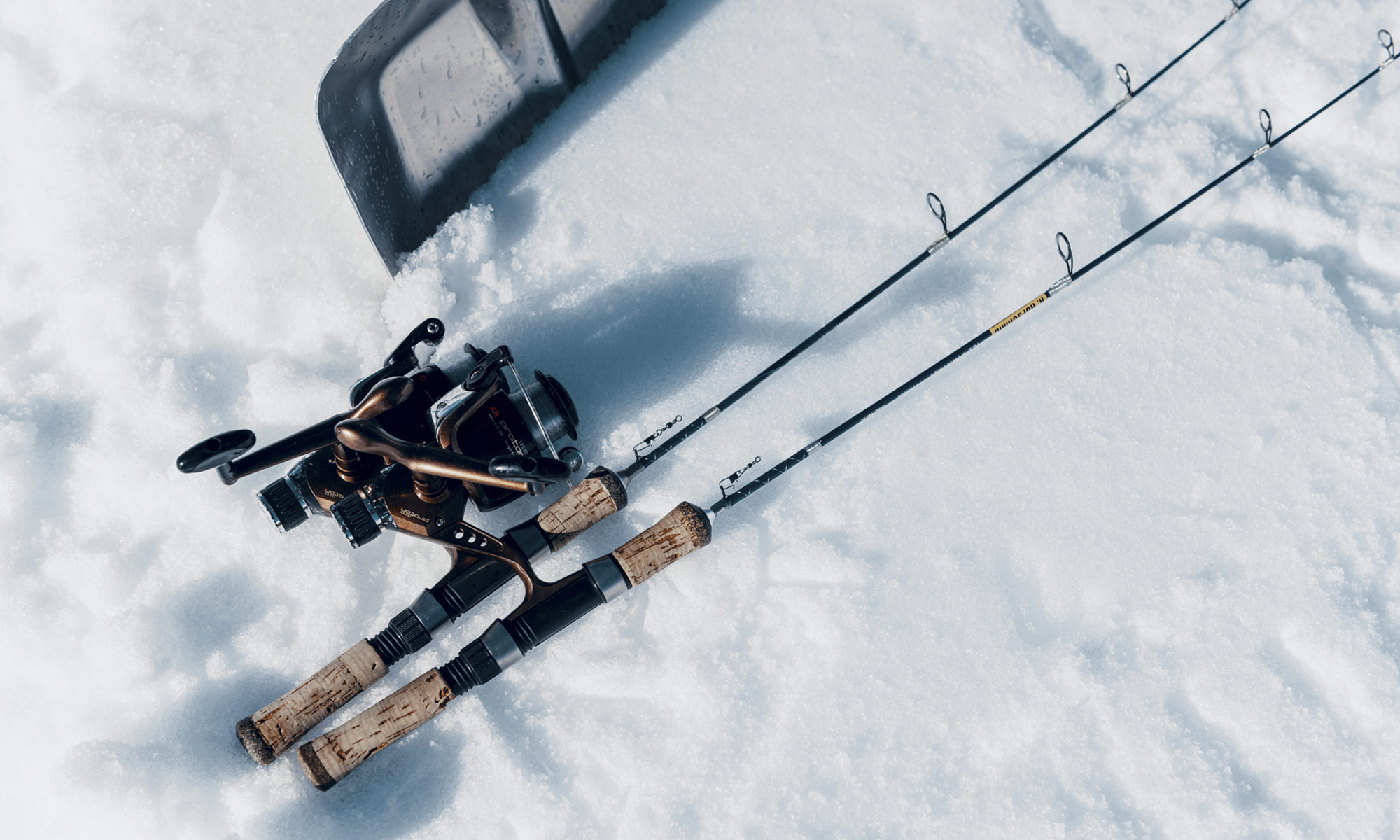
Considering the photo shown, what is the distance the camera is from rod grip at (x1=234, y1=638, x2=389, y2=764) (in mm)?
1712

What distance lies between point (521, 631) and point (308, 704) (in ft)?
1.43

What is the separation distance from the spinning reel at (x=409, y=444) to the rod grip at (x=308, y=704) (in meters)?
0.24

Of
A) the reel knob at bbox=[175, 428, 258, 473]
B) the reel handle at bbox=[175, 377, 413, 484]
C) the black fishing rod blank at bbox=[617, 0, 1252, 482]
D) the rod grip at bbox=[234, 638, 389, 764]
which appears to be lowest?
the rod grip at bbox=[234, 638, 389, 764]

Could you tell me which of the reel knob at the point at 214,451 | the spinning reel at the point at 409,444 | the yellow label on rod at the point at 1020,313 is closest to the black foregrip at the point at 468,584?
the spinning reel at the point at 409,444

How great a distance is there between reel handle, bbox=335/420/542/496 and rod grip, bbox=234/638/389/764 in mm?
427

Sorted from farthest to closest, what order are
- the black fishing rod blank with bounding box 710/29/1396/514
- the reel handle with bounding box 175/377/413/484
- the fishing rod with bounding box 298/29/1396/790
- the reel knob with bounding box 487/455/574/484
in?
the black fishing rod blank with bounding box 710/29/1396/514 → the fishing rod with bounding box 298/29/1396/790 → the reel handle with bounding box 175/377/413/484 → the reel knob with bounding box 487/455/574/484

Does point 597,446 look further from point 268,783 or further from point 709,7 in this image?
point 709,7

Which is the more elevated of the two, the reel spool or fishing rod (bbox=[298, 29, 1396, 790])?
the reel spool

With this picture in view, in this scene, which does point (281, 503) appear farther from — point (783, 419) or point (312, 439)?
point (783, 419)

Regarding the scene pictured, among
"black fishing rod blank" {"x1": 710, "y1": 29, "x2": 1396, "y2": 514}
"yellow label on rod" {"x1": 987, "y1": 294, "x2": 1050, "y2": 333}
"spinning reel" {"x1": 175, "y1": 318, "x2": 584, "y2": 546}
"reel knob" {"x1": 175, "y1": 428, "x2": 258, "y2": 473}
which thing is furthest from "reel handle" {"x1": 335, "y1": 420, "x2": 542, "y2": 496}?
"yellow label on rod" {"x1": 987, "y1": 294, "x2": 1050, "y2": 333}

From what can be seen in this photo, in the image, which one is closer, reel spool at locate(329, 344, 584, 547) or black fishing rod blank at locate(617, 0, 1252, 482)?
reel spool at locate(329, 344, 584, 547)

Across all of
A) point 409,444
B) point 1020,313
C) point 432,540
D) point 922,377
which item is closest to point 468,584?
point 432,540

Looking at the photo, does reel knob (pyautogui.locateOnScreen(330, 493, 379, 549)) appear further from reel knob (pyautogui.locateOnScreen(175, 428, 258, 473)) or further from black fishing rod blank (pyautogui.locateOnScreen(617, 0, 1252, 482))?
black fishing rod blank (pyautogui.locateOnScreen(617, 0, 1252, 482))

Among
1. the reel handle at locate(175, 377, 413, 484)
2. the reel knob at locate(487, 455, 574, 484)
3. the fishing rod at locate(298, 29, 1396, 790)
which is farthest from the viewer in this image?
the fishing rod at locate(298, 29, 1396, 790)
